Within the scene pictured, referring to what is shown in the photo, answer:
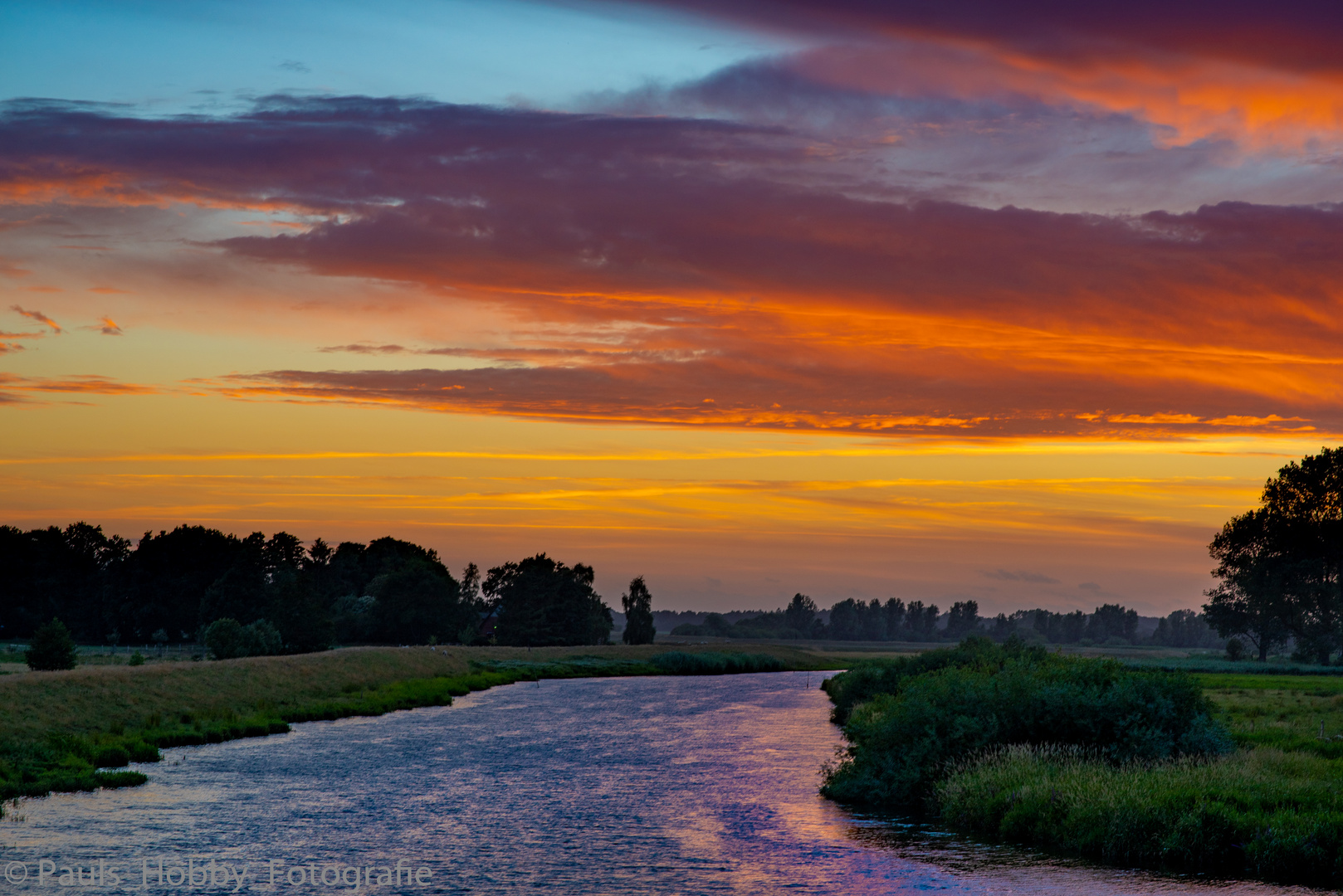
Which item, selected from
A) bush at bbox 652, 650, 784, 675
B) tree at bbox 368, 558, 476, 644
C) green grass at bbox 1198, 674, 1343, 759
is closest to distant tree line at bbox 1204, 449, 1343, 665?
green grass at bbox 1198, 674, 1343, 759

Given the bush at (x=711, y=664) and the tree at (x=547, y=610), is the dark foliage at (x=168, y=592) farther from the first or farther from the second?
the bush at (x=711, y=664)

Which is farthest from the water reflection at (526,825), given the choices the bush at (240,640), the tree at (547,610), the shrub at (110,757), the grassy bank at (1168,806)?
the tree at (547,610)

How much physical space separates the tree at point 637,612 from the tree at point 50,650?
4804 inches

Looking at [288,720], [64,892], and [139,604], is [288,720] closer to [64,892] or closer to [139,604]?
[64,892]

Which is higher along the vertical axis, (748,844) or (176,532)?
(176,532)

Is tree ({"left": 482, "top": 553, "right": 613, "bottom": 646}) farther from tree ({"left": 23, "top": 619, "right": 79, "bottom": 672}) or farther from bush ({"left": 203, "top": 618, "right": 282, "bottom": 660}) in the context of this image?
tree ({"left": 23, "top": 619, "right": 79, "bottom": 672})

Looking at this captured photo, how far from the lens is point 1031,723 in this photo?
128 feet

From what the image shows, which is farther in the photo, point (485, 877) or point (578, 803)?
point (578, 803)

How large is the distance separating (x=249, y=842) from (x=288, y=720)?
36.5 meters

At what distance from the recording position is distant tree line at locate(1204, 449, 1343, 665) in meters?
118

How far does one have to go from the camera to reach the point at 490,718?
71.9m

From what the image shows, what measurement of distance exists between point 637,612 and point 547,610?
64.3 ft

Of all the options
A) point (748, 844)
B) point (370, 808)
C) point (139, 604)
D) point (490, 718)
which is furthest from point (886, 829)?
point (139, 604)

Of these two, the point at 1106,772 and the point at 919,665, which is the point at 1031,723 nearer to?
the point at 1106,772
